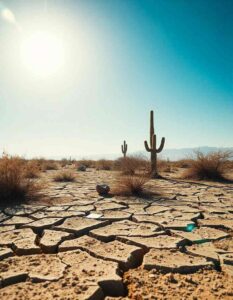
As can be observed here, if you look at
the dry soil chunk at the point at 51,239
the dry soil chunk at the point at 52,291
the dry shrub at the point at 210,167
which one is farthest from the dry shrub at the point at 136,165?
the dry soil chunk at the point at 52,291

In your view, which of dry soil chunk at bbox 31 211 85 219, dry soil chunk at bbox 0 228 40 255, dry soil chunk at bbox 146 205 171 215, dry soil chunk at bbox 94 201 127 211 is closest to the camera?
dry soil chunk at bbox 0 228 40 255

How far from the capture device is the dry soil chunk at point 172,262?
8.04ft

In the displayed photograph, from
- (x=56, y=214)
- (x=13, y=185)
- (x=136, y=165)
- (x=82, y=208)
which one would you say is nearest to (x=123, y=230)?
(x=56, y=214)

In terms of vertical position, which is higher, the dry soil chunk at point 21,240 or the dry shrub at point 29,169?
the dry shrub at point 29,169

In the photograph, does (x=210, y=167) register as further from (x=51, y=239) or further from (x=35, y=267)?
(x=35, y=267)

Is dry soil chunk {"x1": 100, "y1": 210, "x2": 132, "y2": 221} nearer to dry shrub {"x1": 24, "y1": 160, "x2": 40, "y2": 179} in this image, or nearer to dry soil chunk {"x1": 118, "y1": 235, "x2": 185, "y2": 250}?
dry soil chunk {"x1": 118, "y1": 235, "x2": 185, "y2": 250}

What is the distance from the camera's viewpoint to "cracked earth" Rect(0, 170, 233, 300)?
2.13m

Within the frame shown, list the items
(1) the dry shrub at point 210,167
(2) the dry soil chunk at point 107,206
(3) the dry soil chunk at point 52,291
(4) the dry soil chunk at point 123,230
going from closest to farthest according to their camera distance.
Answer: (3) the dry soil chunk at point 52,291 → (4) the dry soil chunk at point 123,230 → (2) the dry soil chunk at point 107,206 → (1) the dry shrub at point 210,167

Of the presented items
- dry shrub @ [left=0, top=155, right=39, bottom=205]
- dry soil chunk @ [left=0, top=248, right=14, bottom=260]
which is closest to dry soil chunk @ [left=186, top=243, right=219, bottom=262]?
dry soil chunk @ [left=0, top=248, right=14, bottom=260]

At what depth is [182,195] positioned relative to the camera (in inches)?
238

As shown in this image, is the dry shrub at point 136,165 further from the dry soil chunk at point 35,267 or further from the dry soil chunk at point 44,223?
the dry soil chunk at point 35,267

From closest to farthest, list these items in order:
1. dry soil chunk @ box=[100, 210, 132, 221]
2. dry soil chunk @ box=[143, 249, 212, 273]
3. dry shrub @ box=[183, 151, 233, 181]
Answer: dry soil chunk @ box=[143, 249, 212, 273]
dry soil chunk @ box=[100, 210, 132, 221]
dry shrub @ box=[183, 151, 233, 181]

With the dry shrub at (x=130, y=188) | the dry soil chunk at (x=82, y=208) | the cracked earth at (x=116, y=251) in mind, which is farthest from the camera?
the dry shrub at (x=130, y=188)

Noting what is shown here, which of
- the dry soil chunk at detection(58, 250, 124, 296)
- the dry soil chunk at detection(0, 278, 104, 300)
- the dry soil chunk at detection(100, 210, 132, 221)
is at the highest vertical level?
the dry soil chunk at detection(100, 210, 132, 221)
